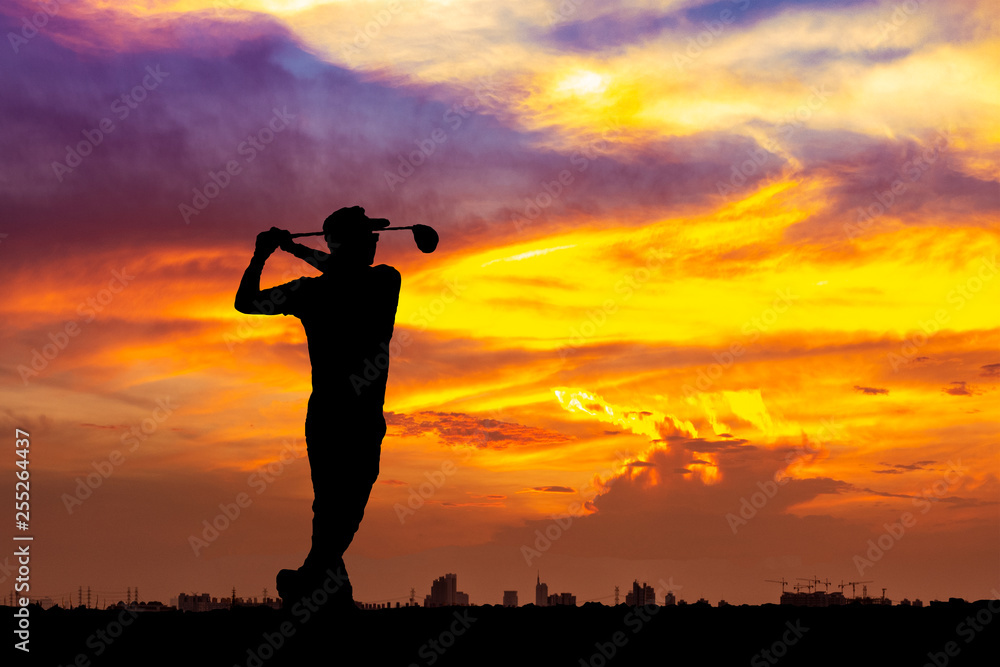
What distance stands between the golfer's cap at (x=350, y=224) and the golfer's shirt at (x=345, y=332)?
410 mm

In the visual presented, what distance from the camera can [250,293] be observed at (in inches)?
420

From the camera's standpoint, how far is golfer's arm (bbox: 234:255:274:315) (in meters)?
10.6

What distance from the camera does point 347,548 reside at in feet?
34.8

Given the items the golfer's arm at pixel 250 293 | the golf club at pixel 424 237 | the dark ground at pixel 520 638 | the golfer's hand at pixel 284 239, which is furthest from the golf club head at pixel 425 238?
the dark ground at pixel 520 638

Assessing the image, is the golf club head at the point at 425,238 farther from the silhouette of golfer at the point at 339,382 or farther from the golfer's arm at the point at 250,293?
the golfer's arm at the point at 250,293

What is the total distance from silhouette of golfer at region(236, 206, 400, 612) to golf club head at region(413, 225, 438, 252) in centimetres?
74

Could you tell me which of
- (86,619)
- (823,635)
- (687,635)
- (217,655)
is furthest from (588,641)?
(86,619)

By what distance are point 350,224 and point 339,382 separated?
5.10 ft

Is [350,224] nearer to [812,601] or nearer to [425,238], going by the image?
[425,238]

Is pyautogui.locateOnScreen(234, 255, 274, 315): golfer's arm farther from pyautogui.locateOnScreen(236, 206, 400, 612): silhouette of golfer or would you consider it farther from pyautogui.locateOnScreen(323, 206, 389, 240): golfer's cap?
pyautogui.locateOnScreen(323, 206, 389, 240): golfer's cap

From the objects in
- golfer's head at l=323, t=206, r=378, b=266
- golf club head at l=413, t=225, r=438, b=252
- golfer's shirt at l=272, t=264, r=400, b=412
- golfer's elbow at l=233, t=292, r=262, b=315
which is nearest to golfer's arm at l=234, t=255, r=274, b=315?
golfer's elbow at l=233, t=292, r=262, b=315

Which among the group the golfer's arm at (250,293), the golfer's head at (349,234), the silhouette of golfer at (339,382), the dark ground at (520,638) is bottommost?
the dark ground at (520,638)

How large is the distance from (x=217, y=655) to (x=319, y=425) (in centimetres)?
257

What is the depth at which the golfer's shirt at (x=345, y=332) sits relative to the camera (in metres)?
10.6
